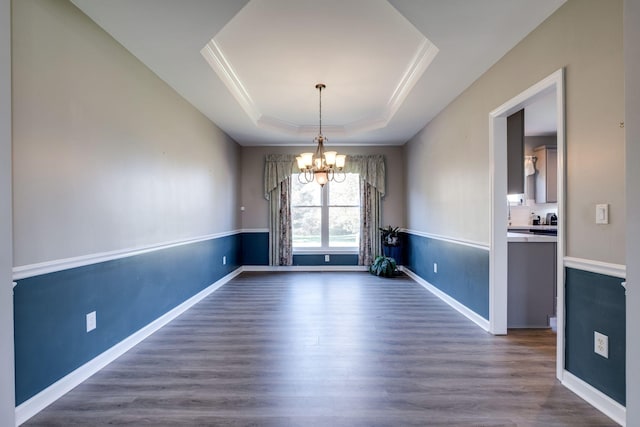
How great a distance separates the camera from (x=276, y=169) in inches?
252

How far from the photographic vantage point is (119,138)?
8.43 ft

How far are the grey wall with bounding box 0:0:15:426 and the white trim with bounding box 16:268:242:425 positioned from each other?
0.57 m

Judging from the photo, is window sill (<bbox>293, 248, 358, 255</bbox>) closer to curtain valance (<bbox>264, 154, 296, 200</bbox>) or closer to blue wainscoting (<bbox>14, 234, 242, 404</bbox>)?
curtain valance (<bbox>264, 154, 296, 200</bbox>)

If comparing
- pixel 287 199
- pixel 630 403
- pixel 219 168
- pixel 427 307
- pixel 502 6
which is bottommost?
pixel 427 307

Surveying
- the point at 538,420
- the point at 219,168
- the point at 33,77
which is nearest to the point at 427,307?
the point at 538,420

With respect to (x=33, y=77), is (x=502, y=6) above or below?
above

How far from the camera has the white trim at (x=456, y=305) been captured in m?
3.21

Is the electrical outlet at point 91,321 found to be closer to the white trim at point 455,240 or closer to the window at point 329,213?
the white trim at point 455,240

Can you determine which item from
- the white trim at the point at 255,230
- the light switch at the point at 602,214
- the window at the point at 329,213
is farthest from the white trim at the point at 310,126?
the white trim at the point at 255,230

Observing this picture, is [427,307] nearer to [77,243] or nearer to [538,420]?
[538,420]

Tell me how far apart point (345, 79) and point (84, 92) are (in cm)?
253

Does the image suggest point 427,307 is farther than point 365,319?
Yes

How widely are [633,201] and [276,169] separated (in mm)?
5644

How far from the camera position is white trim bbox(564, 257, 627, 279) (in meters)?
1.75
